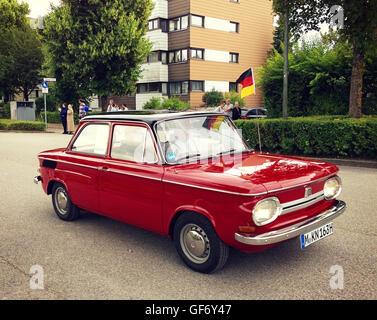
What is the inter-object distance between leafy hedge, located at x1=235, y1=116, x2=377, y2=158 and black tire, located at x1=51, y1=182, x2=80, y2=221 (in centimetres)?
848

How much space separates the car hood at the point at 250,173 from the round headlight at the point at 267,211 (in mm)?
141

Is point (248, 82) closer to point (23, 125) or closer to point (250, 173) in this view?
point (250, 173)

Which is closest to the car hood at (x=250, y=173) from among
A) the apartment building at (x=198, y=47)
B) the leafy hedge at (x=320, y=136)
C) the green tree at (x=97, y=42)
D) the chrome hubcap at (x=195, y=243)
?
the chrome hubcap at (x=195, y=243)

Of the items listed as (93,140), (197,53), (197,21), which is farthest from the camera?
(197,53)

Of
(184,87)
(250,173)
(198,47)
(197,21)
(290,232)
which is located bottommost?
(290,232)

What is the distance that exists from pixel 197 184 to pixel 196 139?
3.24ft

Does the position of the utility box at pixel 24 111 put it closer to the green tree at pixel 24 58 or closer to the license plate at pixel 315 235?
the green tree at pixel 24 58

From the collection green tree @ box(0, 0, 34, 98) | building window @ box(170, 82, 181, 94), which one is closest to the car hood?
building window @ box(170, 82, 181, 94)

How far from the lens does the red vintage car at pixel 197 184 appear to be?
11.7ft

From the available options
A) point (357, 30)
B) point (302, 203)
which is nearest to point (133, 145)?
point (302, 203)

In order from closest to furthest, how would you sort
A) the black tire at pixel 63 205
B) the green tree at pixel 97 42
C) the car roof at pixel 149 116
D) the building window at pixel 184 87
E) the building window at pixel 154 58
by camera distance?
1. the car roof at pixel 149 116
2. the black tire at pixel 63 205
3. the green tree at pixel 97 42
4. the building window at pixel 184 87
5. the building window at pixel 154 58

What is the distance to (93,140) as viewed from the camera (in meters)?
5.32

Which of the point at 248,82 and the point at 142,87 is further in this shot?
the point at 142,87

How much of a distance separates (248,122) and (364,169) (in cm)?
482
